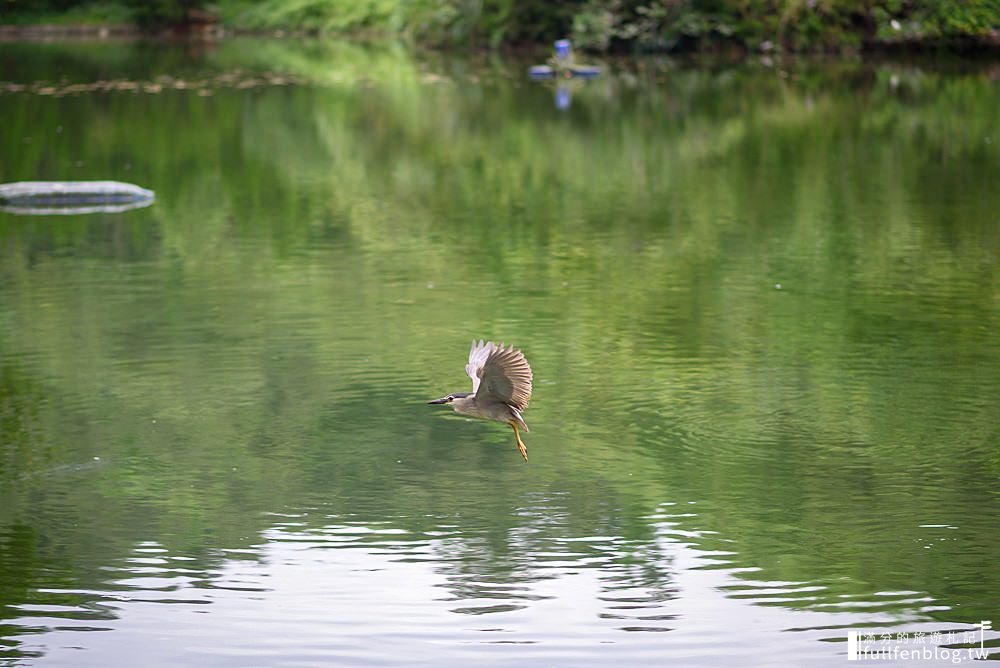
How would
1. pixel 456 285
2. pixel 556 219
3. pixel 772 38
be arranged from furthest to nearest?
pixel 772 38, pixel 556 219, pixel 456 285

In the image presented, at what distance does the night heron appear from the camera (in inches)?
234

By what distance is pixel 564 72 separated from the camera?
27.4 meters

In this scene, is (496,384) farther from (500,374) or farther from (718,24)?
(718,24)

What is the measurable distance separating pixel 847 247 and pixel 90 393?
5965mm

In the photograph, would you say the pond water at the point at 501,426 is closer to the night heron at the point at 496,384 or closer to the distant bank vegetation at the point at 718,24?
the night heron at the point at 496,384

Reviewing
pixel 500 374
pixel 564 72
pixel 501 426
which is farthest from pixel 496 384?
pixel 564 72

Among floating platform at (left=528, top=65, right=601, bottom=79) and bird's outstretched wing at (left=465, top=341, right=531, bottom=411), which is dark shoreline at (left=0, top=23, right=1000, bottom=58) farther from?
bird's outstretched wing at (left=465, top=341, right=531, bottom=411)

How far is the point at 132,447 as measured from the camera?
7480 millimetres

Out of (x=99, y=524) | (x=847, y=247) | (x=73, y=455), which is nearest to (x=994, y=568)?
(x=99, y=524)

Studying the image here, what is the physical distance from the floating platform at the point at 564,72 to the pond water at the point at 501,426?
964cm

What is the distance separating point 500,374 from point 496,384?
3.3 inches

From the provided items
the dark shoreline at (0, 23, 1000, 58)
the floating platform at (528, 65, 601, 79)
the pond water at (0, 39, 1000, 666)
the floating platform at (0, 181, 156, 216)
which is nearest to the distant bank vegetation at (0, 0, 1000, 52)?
the dark shoreline at (0, 23, 1000, 58)

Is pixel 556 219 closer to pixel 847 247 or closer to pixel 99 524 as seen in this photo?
pixel 847 247

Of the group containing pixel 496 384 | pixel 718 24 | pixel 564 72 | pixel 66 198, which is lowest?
pixel 66 198
